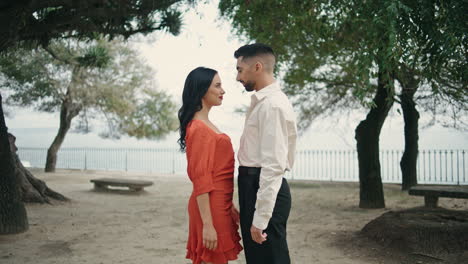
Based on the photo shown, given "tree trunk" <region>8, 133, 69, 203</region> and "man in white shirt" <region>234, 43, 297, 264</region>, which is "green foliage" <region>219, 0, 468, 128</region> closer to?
"man in white shirt" <region>234, 43, 297, 264</region>

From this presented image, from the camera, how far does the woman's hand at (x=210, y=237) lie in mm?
2725

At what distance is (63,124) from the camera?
2225 cm

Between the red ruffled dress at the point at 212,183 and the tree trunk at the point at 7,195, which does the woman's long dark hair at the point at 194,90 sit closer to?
the red ruffled dress at the point at 212,183

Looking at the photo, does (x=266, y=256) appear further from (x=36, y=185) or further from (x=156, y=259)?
(x=36, y=185)

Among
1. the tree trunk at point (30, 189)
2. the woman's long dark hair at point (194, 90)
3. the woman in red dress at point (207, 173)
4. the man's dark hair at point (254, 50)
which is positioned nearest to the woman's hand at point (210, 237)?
the woman in red dress at point (207, 173)

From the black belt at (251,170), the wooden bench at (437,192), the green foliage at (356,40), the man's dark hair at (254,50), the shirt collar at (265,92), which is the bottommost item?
the wooden bench at (437,192)

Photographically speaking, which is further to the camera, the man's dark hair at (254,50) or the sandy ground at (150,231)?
the sandy ground at (150,231)

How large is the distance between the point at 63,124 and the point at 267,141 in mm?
21454

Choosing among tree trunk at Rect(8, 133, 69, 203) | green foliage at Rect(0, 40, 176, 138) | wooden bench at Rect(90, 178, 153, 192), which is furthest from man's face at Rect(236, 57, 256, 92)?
green foliage at Rect(0, 40, 176, 138)

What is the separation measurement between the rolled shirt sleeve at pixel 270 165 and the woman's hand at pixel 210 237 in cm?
27

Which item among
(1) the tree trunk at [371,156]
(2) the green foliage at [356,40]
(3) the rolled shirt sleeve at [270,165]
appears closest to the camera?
(3) the rolled shirt sleeve at [270,165]

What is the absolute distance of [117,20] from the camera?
9055 mm

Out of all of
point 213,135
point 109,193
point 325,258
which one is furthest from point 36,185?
point 213,135

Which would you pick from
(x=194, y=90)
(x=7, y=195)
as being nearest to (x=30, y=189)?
(x=7, y=195)
